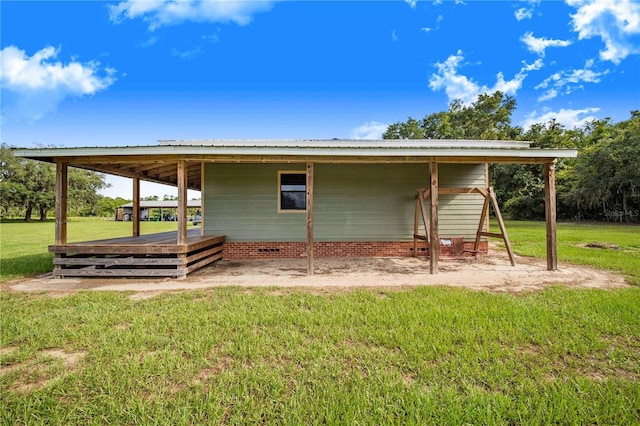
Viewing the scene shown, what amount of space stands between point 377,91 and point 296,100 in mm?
6528

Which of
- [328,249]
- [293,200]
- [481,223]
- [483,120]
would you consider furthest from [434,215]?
[483,120]

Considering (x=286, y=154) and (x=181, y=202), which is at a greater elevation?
(x=286, y=154)

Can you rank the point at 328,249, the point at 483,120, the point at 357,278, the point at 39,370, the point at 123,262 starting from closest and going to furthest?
the point at 39,370 → the point at 357,278 → the point at 123,262 → the point at 328,249 → the point at 483,120

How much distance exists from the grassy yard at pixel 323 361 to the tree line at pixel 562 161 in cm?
2365

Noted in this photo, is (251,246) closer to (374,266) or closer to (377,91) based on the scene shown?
(374,266)

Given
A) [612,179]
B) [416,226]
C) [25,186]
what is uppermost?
[25,186]

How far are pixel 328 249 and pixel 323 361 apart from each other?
5478 mm

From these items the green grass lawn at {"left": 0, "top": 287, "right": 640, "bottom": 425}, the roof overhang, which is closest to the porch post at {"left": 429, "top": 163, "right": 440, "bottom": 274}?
the roof overhang

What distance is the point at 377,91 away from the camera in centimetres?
2197

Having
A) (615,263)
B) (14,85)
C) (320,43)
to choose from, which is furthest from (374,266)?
(14,85)

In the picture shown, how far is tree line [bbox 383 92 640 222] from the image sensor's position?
65.2 feet

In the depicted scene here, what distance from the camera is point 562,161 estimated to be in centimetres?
2741

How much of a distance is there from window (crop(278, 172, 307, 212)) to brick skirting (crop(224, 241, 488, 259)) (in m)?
1.07

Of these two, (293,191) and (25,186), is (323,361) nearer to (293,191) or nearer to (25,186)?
(293,191)
